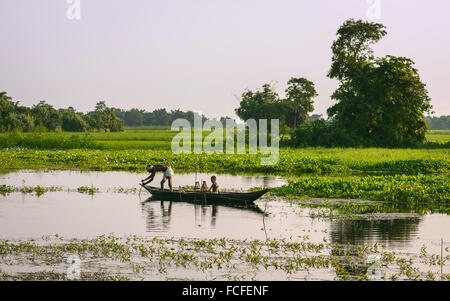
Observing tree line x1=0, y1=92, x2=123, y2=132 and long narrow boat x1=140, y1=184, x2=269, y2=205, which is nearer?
long narrow boat x1=140, y1=184, x2=269, y2=205

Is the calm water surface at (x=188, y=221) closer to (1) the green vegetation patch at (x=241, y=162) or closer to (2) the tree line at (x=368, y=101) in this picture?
(1) the green vegetation patch at (x=241, y=162)

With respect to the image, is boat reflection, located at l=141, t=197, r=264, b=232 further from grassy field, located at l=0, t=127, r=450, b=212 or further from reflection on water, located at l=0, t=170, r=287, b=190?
reflection on water, located at l=0, t=170, r=287, b=190

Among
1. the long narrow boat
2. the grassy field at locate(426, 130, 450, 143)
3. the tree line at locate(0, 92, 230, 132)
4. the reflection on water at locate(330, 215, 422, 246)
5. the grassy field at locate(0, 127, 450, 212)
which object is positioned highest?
the tree line at locate(0, 92, 230, 132)

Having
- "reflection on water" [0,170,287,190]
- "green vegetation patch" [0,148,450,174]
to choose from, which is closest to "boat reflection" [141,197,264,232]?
"reflection on water" [0,170,287,190]

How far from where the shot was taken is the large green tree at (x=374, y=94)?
46656 mm

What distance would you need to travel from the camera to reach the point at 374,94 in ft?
155

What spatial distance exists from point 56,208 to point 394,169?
63.0ft

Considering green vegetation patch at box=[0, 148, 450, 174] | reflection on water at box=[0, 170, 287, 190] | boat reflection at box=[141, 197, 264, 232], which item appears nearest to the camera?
boat reflection at box=[141, 197, 264, 232]

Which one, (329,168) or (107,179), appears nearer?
(107,179)

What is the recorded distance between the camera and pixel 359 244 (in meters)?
13.5

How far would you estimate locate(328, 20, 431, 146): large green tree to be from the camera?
46656 millimetres

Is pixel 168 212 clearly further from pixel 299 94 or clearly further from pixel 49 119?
pixel 49 119

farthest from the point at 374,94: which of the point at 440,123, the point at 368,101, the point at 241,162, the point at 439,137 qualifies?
the point at 440,123

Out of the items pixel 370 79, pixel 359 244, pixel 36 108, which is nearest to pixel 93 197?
pixel 359 244
